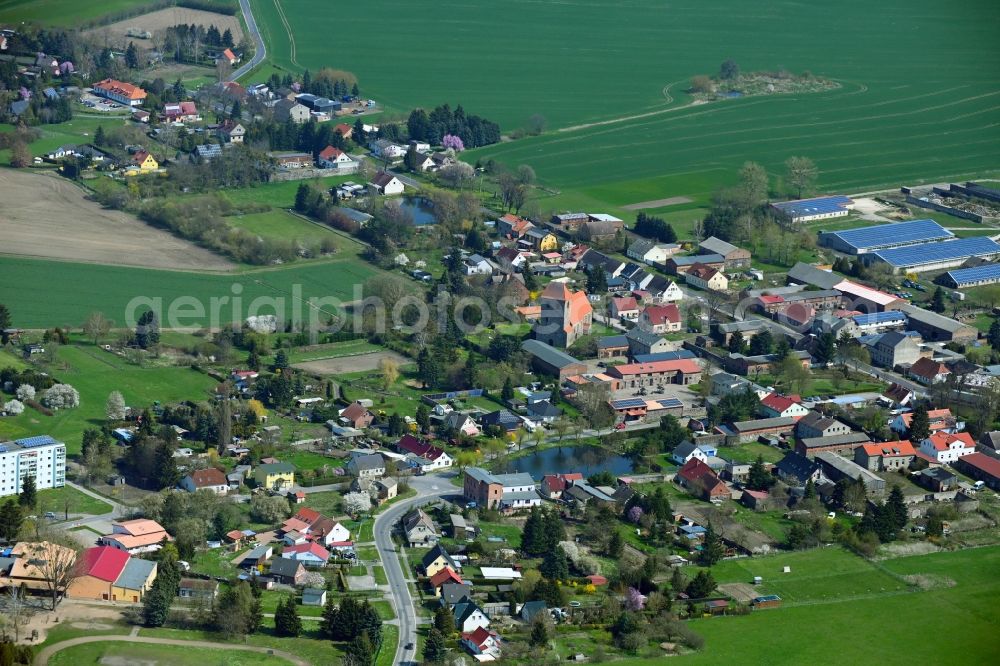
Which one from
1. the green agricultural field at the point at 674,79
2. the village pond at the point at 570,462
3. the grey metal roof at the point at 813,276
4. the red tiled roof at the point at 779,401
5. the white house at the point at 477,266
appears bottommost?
the village pond at the point at 570,462

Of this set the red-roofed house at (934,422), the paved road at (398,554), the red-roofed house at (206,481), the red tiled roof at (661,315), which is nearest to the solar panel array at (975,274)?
the red tiled roof at (661,315)

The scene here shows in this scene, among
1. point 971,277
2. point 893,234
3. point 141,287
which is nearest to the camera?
point 141,287

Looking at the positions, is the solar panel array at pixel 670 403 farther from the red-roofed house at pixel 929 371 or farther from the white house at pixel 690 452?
the red-roofed house at pixel 929 371

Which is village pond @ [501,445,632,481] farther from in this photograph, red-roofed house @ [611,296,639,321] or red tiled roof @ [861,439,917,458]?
red-roofed house @ [611,296,639,321]

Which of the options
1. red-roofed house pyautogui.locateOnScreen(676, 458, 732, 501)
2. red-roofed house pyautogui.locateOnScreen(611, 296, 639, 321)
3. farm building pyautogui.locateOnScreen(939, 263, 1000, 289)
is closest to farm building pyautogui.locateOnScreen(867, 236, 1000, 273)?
farm building pyautogui.locateOnScreen(939, 263, 1000, 289)

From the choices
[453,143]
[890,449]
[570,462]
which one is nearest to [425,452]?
[570,462]

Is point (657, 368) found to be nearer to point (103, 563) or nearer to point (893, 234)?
point (893, 234)

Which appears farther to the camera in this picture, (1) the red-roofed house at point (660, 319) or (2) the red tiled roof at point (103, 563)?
(1) the red-roofed house at point (660, 319)
